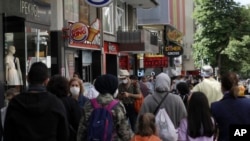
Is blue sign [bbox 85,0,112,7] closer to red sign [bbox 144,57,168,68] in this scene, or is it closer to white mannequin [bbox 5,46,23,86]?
white mannequin [bbox 5,46,23,86]

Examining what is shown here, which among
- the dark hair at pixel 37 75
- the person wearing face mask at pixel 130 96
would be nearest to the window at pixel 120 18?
the person wearing face mask at pixel 130 96

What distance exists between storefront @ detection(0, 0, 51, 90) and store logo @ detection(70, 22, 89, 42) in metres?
3.76

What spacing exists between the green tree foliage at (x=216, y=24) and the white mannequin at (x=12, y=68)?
38225mm

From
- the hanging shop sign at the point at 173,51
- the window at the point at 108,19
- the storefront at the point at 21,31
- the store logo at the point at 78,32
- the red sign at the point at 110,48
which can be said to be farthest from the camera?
the hanging shop sign at the point at 173,51

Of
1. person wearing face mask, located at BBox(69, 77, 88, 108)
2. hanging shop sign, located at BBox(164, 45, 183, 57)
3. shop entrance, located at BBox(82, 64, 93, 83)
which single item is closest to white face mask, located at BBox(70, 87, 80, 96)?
person wearing face mask, located at BBox(69, 77, 88, 108)

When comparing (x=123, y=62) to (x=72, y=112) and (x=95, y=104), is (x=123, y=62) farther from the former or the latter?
(x=95, y=104)

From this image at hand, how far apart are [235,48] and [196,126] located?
43.8 meters

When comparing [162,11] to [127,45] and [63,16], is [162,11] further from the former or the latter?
[63,16]

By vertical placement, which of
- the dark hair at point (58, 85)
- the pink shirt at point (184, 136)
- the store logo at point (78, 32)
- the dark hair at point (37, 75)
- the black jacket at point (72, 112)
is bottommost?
the pink shirt at point (184, 136)

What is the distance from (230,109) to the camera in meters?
6.21

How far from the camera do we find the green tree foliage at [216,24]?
1959 inches

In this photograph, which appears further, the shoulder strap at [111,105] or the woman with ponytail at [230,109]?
the woman with ponytail at [230,109]

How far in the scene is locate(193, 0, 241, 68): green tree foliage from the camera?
163 ft

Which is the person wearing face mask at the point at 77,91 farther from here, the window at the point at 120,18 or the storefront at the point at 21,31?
the window at the point at 120,18
